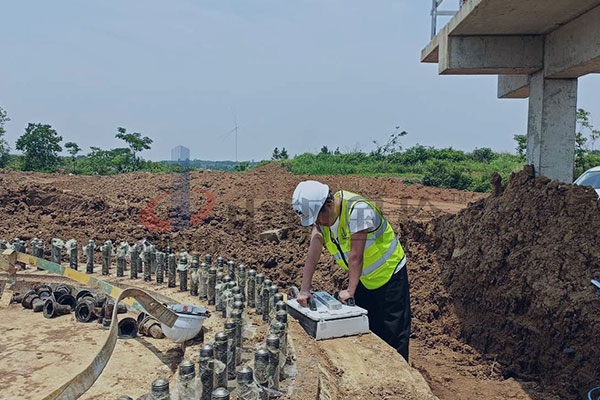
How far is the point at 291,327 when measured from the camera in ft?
10.6

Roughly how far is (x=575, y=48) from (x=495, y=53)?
3.21ft

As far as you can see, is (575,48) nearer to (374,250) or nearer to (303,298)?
(374,250)

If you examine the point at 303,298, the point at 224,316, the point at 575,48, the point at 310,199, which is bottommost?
the point at 224,316

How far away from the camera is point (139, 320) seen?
164 inches

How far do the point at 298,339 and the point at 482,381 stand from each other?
264cm

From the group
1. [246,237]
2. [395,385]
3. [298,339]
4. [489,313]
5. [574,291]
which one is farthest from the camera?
[246,237]

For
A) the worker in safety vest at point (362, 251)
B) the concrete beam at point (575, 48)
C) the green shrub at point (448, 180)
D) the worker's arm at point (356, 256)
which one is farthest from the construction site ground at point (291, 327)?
the green shrub at point (448, 180)

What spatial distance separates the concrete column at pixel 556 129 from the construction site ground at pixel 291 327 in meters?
0.50

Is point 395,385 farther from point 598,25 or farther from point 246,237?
point 246,237

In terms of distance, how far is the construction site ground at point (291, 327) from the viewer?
3029mm

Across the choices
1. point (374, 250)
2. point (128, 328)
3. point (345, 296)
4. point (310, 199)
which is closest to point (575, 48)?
point (374, 250)

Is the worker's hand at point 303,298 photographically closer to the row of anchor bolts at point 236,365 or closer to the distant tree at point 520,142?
the row of anchor bolts at point 236,365

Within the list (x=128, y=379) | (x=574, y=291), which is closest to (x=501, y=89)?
(x=574, y=291)

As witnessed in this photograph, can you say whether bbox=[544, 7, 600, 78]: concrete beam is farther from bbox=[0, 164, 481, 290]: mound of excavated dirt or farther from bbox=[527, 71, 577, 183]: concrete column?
bbox=[0, 164, 481, 290]: mound of excavated dirt
